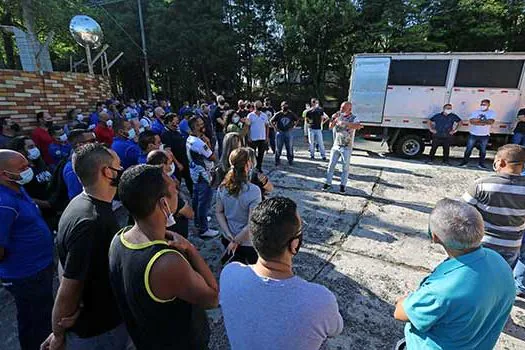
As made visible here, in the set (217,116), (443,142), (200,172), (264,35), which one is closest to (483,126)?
Result: (443,142)

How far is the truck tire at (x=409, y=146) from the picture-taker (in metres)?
8.37

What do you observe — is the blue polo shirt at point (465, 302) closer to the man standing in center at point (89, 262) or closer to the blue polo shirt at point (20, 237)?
the man standing in center at point (89, 262)

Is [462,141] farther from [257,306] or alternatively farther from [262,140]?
[257,306]

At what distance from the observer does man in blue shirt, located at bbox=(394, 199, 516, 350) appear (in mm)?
1323

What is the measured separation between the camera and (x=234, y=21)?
18.5 metres

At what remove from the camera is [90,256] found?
1.49 m

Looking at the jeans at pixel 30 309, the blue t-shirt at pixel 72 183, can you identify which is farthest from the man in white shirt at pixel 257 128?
the jeans at pixel 30 309

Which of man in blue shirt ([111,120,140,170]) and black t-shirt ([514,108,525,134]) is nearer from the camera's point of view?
man in blue shirt ([111,120,140,170])

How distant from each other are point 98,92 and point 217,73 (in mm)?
12410

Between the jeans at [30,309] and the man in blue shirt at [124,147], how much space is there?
1759 mm

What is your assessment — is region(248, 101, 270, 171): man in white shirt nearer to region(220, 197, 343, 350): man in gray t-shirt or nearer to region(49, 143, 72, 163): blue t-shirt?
region(49, 143, 72, 163): blue t-shirt

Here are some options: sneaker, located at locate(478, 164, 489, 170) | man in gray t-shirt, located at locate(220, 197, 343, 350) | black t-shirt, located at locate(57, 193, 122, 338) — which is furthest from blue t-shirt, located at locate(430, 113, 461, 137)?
black t-shirt, located at locate(57, 193, 122, 338)

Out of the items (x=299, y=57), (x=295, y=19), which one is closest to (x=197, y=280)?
(x=295, y=19)

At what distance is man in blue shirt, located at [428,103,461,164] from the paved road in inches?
29.1
